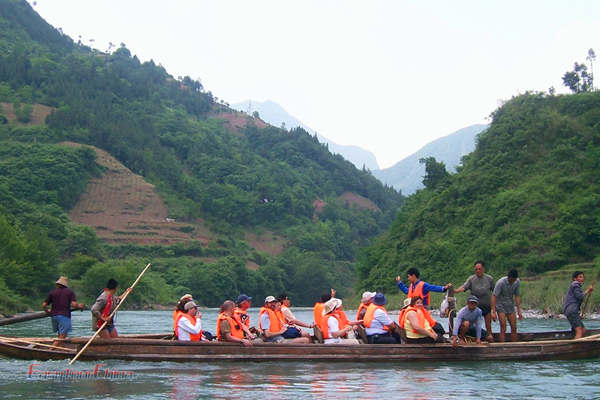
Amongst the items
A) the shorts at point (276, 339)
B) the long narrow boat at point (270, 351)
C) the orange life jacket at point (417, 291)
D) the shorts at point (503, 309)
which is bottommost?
the long narrow boat at point (270, 351)

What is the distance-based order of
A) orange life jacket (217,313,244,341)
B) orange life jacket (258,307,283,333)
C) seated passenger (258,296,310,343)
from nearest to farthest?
orange life jacket (217,313,244,341) → seated passenger (258,296,310,343) → orange life jacket (258,307,283,333)

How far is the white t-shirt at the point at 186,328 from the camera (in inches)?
662

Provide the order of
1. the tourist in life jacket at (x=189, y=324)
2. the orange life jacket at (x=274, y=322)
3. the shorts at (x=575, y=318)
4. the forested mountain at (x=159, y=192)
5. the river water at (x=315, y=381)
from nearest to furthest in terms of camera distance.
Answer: the river water at (x=315, y=381) → the tourist in life jacket at (x=189, y=324) → the orange life jacket at (x=274, y=322) → the shorts at (x=575, y=318) → the forested mountain at (x=159, y=192)

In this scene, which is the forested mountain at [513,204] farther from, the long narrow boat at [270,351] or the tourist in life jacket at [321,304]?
the tourist in life jacket at [321,304]

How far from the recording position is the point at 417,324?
16.9 metres

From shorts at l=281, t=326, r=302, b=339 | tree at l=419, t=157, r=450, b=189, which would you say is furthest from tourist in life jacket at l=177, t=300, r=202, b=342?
tree at l=419, t=157, r=450, b=189

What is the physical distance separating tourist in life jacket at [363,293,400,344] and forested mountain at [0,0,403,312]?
3953 cm

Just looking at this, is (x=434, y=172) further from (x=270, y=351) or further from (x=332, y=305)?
(x=270, y=351)

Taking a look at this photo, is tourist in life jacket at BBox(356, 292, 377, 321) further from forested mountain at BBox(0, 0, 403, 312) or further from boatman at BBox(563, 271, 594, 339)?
forested mountain at BBox(0, 0, 403, 312)

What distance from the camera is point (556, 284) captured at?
52812 millimetres

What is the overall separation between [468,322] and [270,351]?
15.4ft

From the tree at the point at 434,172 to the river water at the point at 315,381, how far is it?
70341 millimetres

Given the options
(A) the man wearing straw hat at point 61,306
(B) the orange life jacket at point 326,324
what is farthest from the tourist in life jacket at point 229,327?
(A) the man wearing straw hat at point 61,306

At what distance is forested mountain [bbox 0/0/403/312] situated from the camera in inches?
3511
